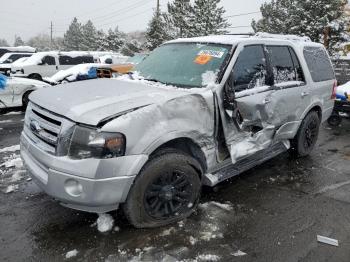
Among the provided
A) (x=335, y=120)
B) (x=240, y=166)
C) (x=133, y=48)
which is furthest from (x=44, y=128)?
(x=133, y=48)

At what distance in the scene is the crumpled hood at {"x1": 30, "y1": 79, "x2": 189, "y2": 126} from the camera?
304 centimetres

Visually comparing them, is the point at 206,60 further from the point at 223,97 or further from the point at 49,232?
the point at 49,232

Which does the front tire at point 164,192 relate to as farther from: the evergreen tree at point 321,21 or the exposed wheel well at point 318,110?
the evergreen tree at point 321,21

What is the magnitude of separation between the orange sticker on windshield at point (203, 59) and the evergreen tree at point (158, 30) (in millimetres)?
37751

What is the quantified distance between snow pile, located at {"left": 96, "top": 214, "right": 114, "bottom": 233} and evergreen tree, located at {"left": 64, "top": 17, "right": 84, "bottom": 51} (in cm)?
8089

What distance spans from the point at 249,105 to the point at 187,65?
880mm

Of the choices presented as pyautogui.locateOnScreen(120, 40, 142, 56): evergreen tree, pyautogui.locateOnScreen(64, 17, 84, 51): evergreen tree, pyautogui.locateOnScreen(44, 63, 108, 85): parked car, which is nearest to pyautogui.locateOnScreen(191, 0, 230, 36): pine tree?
pyautogui.locateOnScreen(120, 40, 142, 56): evergreen tree

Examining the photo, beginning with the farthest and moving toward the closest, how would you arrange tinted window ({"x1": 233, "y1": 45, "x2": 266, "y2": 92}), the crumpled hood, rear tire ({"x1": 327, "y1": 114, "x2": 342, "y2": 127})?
rear tire ({"x1": 327, "y1": 114, "x2": 342, "y2": 127}) → tinted window ({"x1": 233, "y1": 45, "x2": 266, "y2": 92}) → the crumpled hood

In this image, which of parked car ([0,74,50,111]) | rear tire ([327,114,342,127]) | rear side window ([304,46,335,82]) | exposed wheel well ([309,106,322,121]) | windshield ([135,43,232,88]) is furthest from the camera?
parked car ([0,74,50,111])

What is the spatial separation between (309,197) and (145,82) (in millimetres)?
2502

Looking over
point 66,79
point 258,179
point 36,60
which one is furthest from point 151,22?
point 258,179

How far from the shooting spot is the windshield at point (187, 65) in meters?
4.00

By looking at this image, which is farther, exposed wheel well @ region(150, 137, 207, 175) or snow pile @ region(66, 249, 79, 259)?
exposed wheel well @ region(150, 137, 207, 175)

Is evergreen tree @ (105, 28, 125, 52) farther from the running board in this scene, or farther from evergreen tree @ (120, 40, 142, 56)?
the running board
